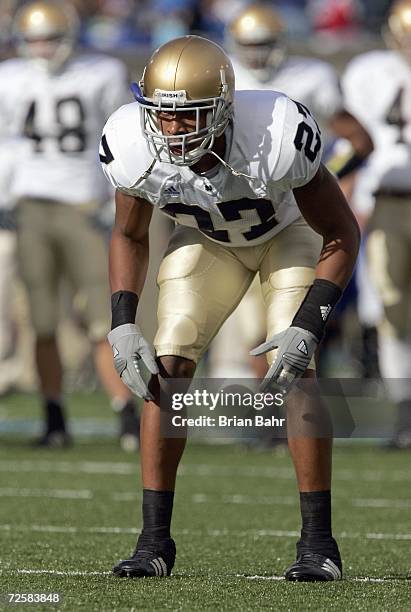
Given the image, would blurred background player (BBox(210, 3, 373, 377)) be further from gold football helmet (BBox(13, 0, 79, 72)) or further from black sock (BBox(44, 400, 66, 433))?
black sock (BBox(44, 400, 66, 433))

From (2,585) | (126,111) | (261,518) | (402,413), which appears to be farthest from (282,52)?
(2,585)

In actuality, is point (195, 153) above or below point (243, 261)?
above

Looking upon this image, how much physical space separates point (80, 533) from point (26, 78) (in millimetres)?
2816

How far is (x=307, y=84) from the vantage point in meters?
6.45

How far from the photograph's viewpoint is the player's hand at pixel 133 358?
3580 mm

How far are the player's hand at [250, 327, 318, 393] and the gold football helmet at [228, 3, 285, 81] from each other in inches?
123

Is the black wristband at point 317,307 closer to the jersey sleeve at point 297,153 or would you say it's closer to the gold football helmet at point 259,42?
the jersey sleeve at point 297,153

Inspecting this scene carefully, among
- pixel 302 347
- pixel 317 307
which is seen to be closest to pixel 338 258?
pixel 317 307

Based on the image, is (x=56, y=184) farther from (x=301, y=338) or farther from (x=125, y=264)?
(x=301, y=338)

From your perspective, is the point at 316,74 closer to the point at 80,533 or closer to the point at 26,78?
the point at 26,78

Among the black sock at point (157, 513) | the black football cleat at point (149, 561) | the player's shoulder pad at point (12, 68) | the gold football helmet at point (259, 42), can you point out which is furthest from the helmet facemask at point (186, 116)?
the player's shoulder pad at point (12, 68)

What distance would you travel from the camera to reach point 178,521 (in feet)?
15.4

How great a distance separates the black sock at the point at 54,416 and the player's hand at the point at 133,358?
9.84 ft

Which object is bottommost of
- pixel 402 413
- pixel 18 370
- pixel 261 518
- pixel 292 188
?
pixel 18 370
